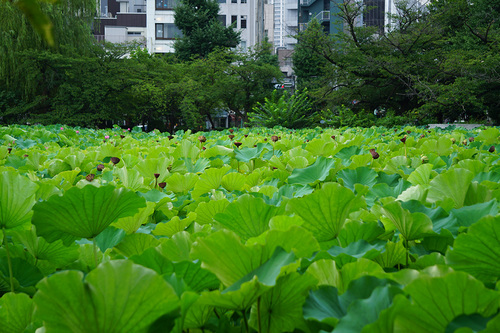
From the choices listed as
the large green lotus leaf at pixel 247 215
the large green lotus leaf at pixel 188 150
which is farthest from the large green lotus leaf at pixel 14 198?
the large green lotus leaf at pixel 188 150

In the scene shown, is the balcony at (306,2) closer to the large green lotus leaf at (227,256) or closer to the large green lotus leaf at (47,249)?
the large green lotus leaf at (47,249)

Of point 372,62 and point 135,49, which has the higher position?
point 135,49

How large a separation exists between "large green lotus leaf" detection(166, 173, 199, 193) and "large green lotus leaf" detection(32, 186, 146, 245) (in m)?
0.58

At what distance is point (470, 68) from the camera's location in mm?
11320

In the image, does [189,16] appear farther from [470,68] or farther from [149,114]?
[470,68]

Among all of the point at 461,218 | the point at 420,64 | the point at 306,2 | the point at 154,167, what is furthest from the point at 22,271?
Result: the point at 306,2

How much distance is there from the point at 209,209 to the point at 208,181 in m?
0.33

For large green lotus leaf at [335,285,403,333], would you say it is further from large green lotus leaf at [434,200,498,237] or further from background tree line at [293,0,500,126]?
background tree line at [293,0,500,126]

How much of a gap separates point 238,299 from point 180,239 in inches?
6.7

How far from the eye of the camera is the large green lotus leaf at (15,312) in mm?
438

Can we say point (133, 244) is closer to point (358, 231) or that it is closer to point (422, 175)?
point (358, 231)

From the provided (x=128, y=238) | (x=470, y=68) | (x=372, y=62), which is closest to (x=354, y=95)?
(x=372, y=62)

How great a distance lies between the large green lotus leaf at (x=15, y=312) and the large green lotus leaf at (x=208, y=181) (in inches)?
22.7

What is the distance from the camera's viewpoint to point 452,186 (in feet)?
2.39
